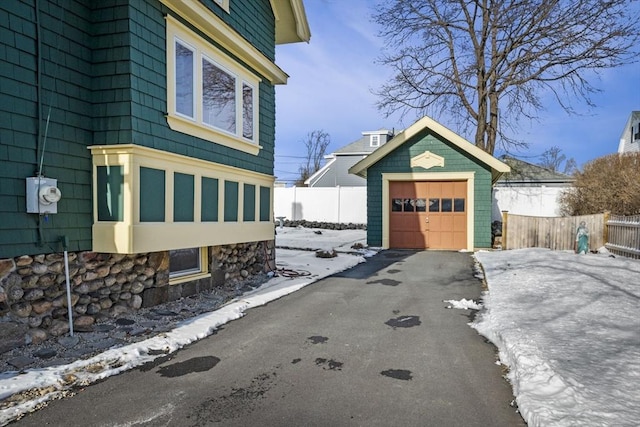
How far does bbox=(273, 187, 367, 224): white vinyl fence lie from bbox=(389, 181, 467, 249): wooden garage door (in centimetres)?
765

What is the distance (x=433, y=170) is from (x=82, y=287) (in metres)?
11.7

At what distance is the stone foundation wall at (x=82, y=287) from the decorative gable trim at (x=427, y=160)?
9.39 m

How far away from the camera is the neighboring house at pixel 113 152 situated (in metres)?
4.48

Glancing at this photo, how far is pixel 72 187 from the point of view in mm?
5152

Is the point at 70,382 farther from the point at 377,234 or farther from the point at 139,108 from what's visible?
the point at 377,234

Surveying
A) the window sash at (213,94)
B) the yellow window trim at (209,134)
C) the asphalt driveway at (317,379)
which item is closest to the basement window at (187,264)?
Answer: the asphalt driveway at (317,379)

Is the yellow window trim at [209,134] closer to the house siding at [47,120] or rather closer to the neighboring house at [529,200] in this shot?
the house siding at [47,120]

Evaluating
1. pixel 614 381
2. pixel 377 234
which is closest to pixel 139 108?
pixel 614 381

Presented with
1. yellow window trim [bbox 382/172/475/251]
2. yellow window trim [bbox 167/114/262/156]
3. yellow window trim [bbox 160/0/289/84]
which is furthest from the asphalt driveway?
yellow window trim [bbox 382/172/475/251]

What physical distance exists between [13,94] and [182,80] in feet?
8.03

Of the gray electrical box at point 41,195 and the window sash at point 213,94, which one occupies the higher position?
the window sash at point 213,94

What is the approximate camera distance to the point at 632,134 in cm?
3128

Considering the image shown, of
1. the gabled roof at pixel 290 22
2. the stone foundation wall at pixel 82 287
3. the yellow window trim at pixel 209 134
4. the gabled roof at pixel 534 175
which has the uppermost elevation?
the gabled roof at pixel 290 22

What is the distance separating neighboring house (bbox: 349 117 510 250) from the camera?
46.0 feet
